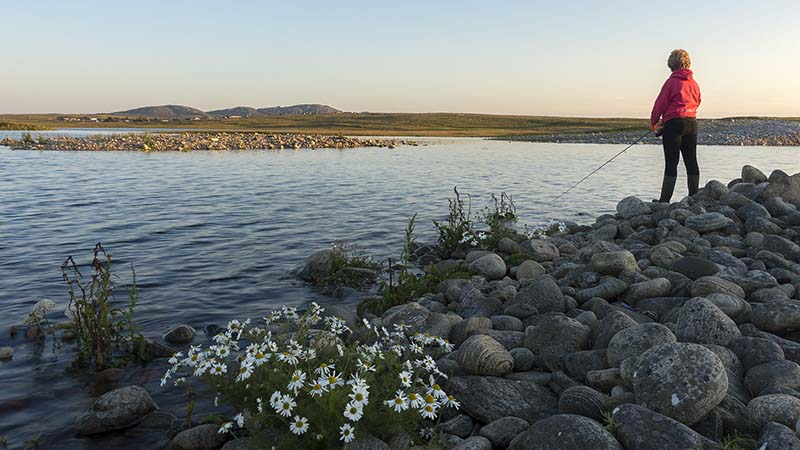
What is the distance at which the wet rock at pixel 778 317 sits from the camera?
5.19 meters

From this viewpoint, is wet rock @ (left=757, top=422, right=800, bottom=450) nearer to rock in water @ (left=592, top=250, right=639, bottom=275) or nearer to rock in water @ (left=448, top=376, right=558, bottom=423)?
rock in water @ (left=448, top=376, right=558, bottom=423)

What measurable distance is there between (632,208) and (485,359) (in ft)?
29.4

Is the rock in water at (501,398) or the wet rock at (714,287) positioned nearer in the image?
the rock in water at (501,398)

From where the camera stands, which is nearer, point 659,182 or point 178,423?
point 178,423

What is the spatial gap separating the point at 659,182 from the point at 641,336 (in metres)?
20.4

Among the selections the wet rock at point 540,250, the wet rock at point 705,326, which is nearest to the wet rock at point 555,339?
the wet rock at point 705,326

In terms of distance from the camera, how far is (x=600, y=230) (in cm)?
1123

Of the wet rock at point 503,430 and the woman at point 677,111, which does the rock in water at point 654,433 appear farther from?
the woman at point 677,111

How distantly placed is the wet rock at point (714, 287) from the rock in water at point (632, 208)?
6.10 meters

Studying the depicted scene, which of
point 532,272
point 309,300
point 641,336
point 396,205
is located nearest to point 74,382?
point 309,300

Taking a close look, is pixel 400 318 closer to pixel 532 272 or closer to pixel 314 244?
pixel 532 272

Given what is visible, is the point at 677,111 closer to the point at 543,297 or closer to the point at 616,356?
the point at 543,297

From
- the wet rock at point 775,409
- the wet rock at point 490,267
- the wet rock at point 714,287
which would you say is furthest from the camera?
the wet rock at point 490,267

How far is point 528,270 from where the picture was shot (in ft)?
28.5
